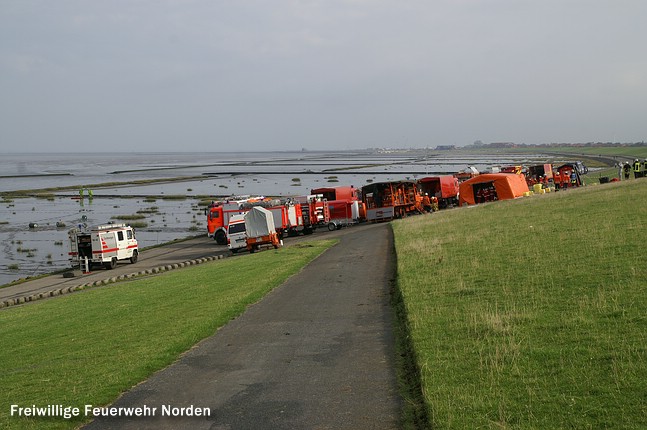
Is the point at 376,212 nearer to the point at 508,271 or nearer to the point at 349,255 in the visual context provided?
the point at 349,255

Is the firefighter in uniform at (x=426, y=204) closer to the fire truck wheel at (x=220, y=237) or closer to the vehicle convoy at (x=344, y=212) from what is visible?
the vehicle convoy at (x=344, y=212)

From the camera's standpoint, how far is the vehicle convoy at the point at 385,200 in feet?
195

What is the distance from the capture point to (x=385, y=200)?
59.7 m

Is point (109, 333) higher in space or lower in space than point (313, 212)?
lower

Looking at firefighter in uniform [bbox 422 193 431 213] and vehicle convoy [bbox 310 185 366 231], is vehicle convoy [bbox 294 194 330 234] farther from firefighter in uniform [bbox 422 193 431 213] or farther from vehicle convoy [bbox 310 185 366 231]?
firefighter in uniform [bbox 422 193 431 213]

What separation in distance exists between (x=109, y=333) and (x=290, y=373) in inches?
337

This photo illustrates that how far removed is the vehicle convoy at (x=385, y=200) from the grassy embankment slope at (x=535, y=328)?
32.3 metres

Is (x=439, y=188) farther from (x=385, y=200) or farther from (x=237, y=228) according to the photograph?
(x=237, y=228)

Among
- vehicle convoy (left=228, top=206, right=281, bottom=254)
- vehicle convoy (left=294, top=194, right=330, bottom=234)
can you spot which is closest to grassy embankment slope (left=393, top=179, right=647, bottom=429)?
vehicle convoy (left=228, top=206, right=281, bottom=254)

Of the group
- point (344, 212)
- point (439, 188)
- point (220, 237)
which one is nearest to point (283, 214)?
point (220, 237)

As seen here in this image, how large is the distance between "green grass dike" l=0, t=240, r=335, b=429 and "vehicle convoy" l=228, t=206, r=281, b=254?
47.0ft

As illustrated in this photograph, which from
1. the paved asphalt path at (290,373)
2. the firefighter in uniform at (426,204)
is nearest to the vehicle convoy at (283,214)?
the firefighter in uniform at (426,204)

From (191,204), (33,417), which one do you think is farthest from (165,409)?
(191,204)

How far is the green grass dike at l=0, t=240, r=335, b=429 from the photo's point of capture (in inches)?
522
